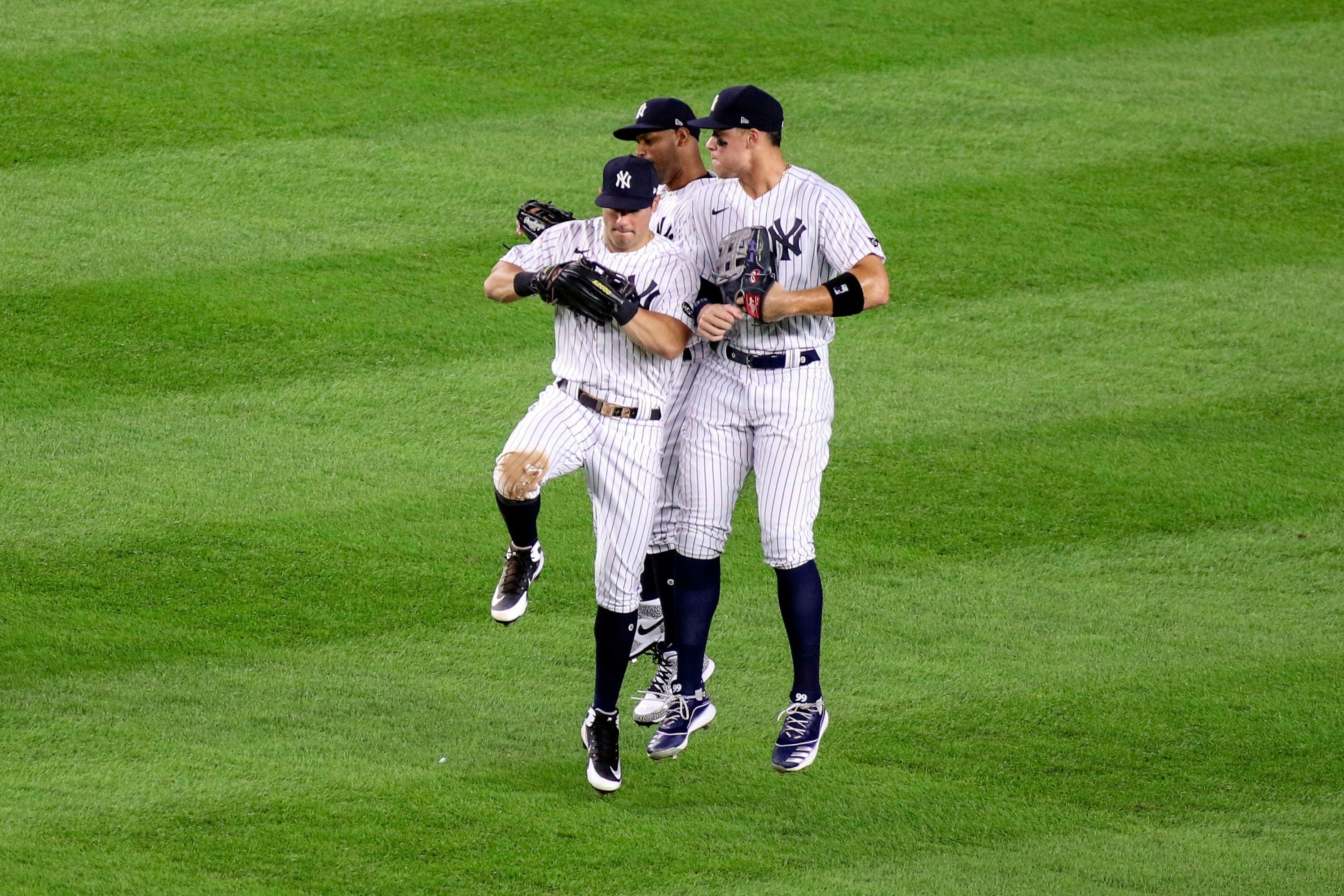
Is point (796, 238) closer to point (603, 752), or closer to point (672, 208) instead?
point (672, 208)

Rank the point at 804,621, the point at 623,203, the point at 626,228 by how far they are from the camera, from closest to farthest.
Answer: the point at 623,203
the point at 626,228
the point at 804,621

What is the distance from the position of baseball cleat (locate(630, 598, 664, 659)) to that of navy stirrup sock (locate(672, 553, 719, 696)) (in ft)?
1.88

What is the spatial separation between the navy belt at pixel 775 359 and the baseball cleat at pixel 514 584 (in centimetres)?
98

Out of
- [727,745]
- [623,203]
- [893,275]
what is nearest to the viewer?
[623,203]

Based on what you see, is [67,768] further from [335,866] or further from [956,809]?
[956,809]

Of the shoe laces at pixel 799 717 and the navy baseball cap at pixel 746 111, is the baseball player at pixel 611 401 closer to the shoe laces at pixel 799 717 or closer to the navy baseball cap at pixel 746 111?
the navy baseball cap at pixel 746 111

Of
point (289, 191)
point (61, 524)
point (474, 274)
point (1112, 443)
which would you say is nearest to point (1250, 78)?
point (1112, 443)

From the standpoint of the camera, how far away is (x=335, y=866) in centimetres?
485

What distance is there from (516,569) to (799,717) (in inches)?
43.0

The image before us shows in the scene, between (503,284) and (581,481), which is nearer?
(503,284)

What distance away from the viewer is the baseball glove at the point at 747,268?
5035 mm

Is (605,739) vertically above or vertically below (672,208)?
below

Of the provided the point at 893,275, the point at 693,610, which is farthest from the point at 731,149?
the point at 893,275

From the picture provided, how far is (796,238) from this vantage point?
5301 mm
